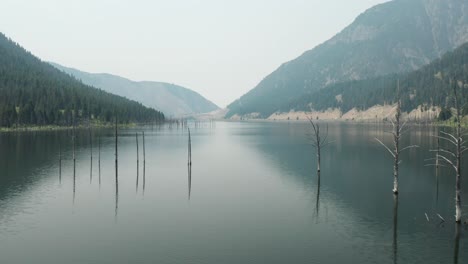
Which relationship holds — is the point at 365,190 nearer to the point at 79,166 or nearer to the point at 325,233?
the point at 325,233

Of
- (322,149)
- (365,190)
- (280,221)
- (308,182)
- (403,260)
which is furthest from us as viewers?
(322,149)

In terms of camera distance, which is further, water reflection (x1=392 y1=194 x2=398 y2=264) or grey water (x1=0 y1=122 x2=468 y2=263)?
grey water (x1=0 y1=122 x2=468 y2=263)

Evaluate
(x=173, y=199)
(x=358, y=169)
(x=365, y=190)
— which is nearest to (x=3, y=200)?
(x=173, y=199)

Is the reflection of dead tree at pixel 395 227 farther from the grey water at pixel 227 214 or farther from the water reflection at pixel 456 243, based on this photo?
the water reflection at pixel 456 243

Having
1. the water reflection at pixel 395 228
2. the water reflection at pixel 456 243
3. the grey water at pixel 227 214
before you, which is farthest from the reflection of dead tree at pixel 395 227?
the water reflection at pixel 456 243

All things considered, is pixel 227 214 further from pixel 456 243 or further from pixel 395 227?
pixel 456 243

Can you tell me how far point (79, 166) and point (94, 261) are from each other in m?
63.2

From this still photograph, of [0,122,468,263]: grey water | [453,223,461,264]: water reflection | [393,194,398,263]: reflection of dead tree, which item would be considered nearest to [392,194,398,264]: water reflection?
[393,194,398,263]: reflection of dead tree

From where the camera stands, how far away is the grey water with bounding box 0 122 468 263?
36.5m

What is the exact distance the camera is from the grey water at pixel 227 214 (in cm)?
3653

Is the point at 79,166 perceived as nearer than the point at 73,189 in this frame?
No

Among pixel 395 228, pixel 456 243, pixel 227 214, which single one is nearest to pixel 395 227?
pixel 395 228

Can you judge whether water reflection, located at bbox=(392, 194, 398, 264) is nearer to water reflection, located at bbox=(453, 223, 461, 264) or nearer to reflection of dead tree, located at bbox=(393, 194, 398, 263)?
reflection of dead tree, located at bbox=(393, 194, 398, 263)

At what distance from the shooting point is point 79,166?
92438mm
